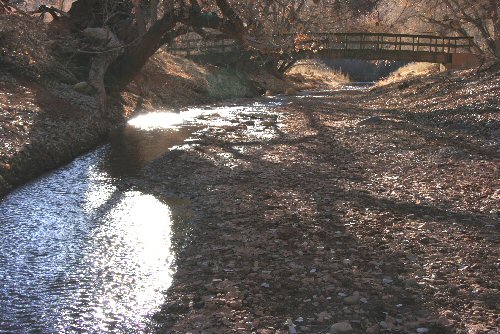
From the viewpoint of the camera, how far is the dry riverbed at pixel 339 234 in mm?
5219

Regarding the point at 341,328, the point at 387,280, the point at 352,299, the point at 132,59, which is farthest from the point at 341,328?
the point at 132,59

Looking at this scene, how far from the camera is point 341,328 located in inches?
193

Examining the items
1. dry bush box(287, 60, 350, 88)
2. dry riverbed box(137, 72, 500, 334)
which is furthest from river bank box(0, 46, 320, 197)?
dry bush box(287, 60, 350, 88)

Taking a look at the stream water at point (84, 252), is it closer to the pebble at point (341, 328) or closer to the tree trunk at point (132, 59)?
the pebble at point (341, 328)

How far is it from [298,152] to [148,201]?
5.07 m

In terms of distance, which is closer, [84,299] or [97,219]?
[84,299]

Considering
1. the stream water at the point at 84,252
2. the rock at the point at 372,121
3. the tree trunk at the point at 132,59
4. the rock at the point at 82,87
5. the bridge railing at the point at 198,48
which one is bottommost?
the stream water at the point at 84,252

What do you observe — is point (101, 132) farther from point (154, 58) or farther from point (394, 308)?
point (154, 58)

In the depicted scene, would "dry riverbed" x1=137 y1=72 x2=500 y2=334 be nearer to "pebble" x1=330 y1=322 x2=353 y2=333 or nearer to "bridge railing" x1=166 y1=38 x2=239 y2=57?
"pebble" x1=330 y1=322 x2=353 y2=333

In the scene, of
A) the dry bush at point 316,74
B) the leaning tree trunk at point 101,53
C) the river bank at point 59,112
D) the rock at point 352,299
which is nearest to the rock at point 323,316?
the rock at point 352,299

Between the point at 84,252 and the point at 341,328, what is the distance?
11.9 ft

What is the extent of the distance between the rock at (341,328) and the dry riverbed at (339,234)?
0.6 inches

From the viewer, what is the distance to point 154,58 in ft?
98.8

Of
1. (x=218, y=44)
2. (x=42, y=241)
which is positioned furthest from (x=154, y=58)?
(x=42, y=241)
